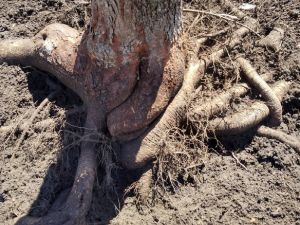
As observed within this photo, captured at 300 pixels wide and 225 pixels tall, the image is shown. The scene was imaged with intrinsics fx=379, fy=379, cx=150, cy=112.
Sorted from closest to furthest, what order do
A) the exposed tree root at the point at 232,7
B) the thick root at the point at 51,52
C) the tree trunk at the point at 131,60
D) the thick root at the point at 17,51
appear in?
1. the tree trunk at the point at 131,60
2. the thick root at the point at 51,52
3. the thick root at the point at 17,51
4. the exposed tree root at the point at 232,7

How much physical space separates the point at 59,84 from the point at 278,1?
5.04ft

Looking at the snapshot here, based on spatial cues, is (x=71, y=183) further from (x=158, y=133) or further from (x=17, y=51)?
(x=17, y=51)

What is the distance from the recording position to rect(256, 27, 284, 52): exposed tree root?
2.31 m

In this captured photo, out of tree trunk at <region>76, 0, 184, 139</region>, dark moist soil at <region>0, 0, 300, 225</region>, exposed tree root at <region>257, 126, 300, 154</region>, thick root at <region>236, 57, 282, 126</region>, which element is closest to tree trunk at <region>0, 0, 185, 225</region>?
tree trunk at <region>76, 0, 184, 139</region>

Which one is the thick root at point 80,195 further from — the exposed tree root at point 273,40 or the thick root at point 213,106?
the exposed tree root at point 273,40

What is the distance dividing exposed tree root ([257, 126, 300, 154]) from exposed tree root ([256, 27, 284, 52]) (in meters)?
0.51

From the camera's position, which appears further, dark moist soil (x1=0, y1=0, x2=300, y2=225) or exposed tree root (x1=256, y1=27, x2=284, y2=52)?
exposed tree root (x1=256, y1=27, x2=284, y2=52)

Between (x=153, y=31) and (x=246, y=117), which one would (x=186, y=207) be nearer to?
(x=246, y=117)

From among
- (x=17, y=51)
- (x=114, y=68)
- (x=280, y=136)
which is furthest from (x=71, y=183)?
(x=280, y=136)

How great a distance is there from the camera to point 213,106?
211cm

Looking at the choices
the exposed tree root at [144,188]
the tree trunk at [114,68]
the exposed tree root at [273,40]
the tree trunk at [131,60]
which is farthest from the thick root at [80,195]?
the exposed tree root at [273,40]

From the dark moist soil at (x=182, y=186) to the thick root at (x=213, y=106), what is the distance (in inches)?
5.3

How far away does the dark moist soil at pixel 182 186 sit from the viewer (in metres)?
2.01

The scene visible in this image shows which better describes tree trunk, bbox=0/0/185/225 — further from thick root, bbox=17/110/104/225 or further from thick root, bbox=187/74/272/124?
thick root, bbox=187/74/272/124
